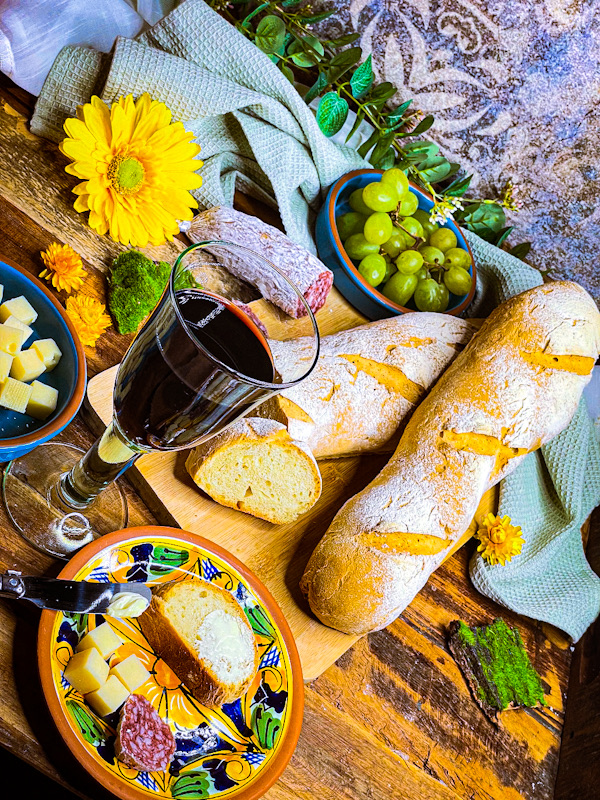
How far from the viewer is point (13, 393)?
845mm

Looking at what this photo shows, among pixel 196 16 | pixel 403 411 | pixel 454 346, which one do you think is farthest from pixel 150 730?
pixel 196 16

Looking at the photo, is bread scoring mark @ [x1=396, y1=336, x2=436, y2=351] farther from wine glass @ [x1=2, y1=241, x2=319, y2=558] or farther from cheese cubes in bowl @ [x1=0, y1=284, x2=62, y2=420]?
cheese cubes in bowl @ [x1=0, y1=284, x2=62, y2=420]

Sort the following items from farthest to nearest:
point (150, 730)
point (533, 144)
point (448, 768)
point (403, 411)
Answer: point (533, 144) < point (403, 411) < point (448, 768) < point (150, 730)

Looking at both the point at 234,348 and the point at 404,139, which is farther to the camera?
the point at 404,139

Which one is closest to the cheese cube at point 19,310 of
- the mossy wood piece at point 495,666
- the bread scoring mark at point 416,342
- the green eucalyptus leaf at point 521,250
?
the bread scoring mark at point 416,342

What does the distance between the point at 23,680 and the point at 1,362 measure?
0.35m

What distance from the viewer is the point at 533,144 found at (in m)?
1.66

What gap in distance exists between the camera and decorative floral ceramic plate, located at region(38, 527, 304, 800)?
74 cm

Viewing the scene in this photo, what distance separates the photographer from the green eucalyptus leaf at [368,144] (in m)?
1.54

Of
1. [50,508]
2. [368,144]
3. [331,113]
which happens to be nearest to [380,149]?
[368,144]

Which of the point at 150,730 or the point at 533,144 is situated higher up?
the point at 533,144

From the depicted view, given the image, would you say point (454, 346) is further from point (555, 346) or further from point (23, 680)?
point (23, 680)

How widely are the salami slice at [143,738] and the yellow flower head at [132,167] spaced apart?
698mm

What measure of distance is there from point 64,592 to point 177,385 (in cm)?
27
